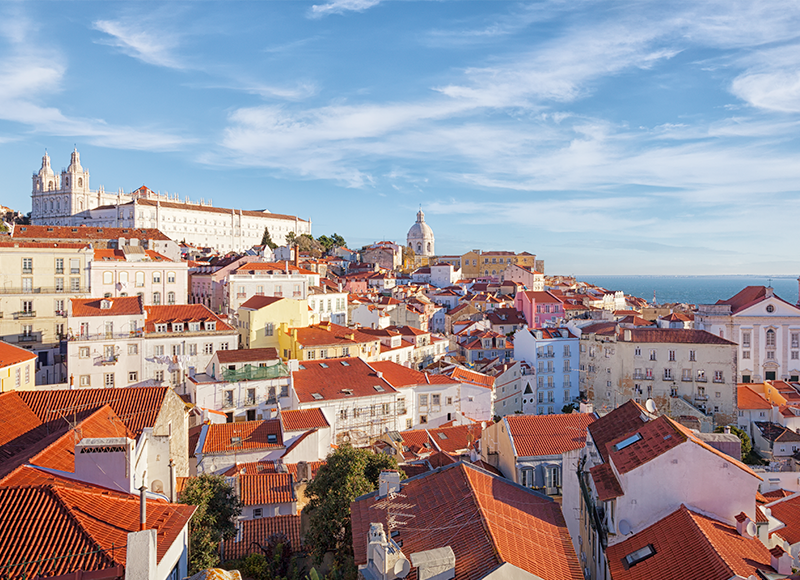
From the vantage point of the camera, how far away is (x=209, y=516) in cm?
1445

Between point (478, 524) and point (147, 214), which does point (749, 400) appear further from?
point (147, 214)

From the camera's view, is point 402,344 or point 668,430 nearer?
point 668,430

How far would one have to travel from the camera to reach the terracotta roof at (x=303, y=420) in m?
26.1

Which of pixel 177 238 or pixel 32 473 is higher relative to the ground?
pixel 177 238

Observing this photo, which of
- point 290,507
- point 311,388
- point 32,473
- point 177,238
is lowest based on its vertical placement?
point 290,507

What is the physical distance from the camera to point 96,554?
8.38m

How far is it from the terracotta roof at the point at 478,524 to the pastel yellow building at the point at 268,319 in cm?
3075

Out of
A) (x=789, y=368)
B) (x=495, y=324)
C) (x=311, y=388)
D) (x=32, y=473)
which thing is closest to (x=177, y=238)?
(x=495, y=324)

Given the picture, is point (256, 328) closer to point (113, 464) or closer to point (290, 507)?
point (290, 507)

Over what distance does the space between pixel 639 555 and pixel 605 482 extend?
1995 mm

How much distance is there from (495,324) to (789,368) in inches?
1094

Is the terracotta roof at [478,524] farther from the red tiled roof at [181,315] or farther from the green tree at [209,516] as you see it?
the red tiled roof at [181,315]

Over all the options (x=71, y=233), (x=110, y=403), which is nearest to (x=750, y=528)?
(x=110, y=403)

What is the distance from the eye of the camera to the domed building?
506 ft
